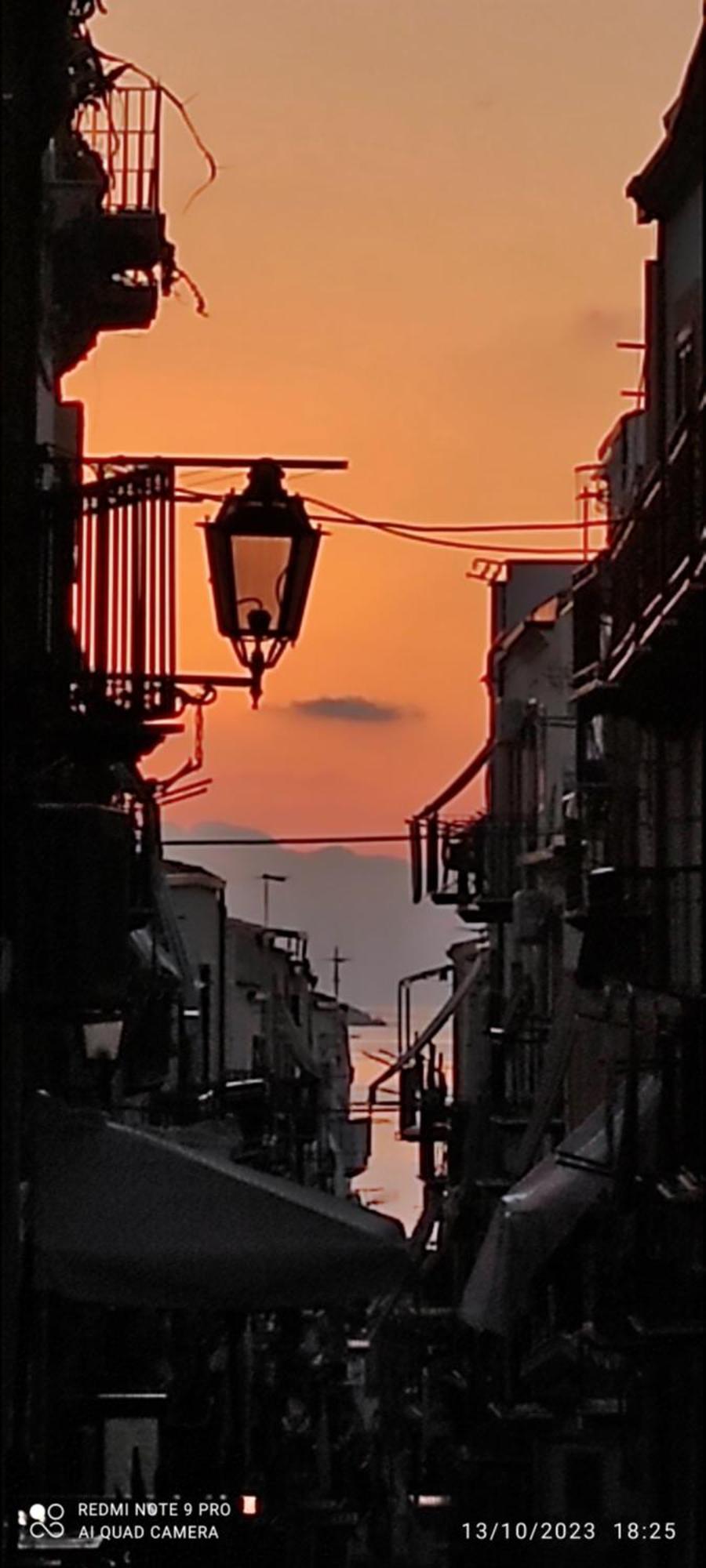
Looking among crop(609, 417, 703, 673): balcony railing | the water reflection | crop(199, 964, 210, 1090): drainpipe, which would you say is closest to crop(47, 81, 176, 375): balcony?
crop(609, 417, 703, 673): balcony railing

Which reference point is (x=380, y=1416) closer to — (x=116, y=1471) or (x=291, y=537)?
(x=116, y=1471)

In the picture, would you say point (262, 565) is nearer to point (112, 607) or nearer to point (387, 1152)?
point (112, 607)

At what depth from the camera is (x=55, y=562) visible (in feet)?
44.9

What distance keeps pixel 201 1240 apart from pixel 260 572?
2.84 metres

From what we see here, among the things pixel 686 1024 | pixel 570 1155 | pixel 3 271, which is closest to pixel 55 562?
pixel 3 271

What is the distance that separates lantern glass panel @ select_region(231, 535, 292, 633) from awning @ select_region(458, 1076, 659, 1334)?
7.23 meters

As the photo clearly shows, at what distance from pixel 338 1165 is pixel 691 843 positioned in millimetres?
59531

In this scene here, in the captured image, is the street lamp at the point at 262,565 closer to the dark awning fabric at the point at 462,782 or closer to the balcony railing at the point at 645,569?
the balcony railing at the point at 645,569

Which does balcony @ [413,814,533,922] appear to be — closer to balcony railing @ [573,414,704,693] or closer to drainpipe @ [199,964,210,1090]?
drainpipe @ [199,964,210,1090]

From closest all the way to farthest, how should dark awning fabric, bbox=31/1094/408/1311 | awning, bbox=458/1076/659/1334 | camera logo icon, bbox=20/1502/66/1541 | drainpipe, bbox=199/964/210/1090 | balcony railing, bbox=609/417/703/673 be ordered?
1. dark awning fabric, bbox=31/1094/408/1311
2. camera logo icon, bbox=20/1502/66/1541
3. balcony railing, bbox=609/417/703/673
4. awning, bbox=458/1076/659/1334
5. drainpipe, bbox=199/964/210/1090

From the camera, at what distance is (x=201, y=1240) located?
11.3m

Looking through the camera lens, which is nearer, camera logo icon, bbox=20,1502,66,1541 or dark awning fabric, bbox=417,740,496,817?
camera logo icon, bbox=20,1502,66,1541

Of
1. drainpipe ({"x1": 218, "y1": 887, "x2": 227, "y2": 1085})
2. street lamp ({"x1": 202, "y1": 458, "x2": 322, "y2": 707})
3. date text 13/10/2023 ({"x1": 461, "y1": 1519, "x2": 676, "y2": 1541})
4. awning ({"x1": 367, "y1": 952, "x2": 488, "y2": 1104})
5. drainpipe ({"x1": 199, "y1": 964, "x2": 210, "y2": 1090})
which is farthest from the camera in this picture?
drainpipe ({"x1": 218, "y1": 887, "x2": 227, "y2": 1085})

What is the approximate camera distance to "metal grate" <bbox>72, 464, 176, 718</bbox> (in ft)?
43.9
